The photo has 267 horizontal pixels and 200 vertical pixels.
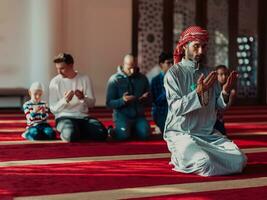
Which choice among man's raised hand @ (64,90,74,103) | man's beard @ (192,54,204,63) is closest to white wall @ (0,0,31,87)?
man's raised hand @ (64,90,74,103)

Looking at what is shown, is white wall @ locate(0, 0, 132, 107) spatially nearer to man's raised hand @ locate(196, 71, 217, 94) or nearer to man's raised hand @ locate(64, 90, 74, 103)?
man's raised hand @ locate(64, 90, 74, 103)

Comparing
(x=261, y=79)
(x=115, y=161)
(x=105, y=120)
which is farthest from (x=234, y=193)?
(x=261, y=79)

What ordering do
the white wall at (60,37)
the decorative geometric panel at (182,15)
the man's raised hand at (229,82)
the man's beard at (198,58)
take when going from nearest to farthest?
the man's raised hand at (229,82), the man's beard at (198,58), the white wall at (60,37), the decorative geometric panel at (182,15)

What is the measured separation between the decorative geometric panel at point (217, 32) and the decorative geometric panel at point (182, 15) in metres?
0.39

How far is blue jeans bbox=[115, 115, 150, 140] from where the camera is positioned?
209 inches

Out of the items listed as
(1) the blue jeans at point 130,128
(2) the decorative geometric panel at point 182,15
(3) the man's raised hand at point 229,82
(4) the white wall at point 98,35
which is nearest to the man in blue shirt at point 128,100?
(1) the blue jeans at point 130,128

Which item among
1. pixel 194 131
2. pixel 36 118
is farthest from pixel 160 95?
pixel 194 131

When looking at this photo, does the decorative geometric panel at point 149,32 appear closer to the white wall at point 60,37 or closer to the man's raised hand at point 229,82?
the white wall at point 60,37

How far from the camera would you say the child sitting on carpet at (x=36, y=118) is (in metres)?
5.17

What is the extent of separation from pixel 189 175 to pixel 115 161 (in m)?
0.70

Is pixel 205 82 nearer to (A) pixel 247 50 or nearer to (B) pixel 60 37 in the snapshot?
(B) pixel 60 37

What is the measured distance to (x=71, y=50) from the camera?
375 inches

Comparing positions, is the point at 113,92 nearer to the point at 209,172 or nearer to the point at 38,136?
the point at 38,136

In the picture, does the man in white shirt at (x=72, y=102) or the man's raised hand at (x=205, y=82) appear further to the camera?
the man in white shirt at (x=72, y=102)
